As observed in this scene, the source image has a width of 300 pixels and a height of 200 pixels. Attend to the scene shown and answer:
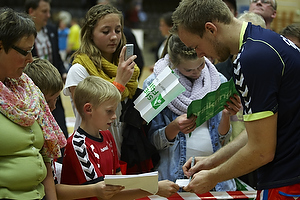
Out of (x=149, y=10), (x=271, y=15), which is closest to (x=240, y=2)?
(x=149, y=10)

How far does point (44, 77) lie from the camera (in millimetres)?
2600

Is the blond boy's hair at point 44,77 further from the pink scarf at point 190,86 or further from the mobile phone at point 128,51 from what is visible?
the pink scarf at point 190,86

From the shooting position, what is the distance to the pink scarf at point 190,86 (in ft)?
10.6

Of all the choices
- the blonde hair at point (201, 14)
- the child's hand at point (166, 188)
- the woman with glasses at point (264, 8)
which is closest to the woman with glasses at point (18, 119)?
the child's hand at point (166, 188)

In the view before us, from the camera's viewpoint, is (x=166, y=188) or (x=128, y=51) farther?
(x=128, y=51)

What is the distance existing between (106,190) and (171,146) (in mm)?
990

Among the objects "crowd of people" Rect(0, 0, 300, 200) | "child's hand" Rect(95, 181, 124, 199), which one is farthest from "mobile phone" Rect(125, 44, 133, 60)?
"child's hand" Rect(95, 181, 124, 199)

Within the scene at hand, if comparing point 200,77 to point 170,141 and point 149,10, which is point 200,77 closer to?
point 170,141

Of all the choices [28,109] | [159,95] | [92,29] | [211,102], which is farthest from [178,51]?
[28,109]

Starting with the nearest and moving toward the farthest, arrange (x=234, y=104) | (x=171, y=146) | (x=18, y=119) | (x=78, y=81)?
(x=18, y=119)
(x=234, y=104)
(x=78, y=81)
(x=171, y=146)

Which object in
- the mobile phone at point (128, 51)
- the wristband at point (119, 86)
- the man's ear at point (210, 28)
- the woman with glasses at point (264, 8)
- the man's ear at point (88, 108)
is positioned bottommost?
the man's ear at point (88, 108)

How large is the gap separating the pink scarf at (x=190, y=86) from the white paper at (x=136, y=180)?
1027mm

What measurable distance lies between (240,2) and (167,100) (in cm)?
1712

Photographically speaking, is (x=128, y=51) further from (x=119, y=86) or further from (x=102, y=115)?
(x=102, y=115)
